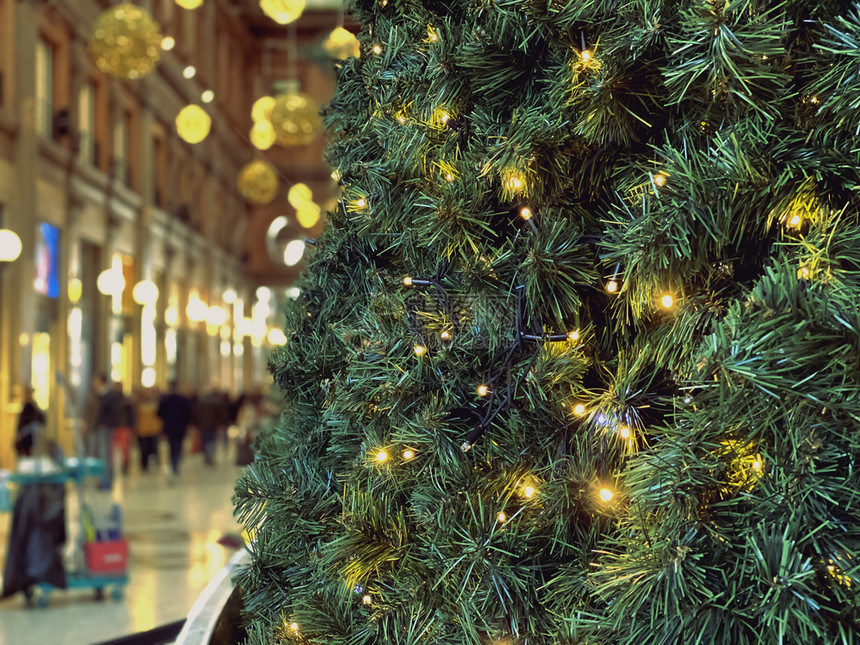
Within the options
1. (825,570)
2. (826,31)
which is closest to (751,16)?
(826,31)

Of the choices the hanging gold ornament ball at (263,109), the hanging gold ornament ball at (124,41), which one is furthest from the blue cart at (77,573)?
the hanging gold ornament ball at (263,109)

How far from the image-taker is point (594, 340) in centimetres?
158

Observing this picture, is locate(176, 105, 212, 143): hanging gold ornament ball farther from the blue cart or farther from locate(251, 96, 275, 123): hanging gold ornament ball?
the blue cart

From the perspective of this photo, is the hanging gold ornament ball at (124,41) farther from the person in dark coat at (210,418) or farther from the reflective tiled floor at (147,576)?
the person in dark coat at (210,418)

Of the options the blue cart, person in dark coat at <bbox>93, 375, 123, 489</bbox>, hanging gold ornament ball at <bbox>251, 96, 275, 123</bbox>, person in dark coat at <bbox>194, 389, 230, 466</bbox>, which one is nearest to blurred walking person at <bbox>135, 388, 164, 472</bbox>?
person in dark coat at <bbox>194, 389, 230, 466</bbox>

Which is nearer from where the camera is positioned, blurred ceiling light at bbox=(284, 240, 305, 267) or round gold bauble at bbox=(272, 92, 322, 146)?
blurred ceiling light at bbox=(284, 240, 305, 267)

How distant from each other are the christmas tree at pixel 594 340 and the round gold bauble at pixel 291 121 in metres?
13.5

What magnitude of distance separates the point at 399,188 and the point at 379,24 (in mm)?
387

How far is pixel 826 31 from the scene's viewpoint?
1.30m

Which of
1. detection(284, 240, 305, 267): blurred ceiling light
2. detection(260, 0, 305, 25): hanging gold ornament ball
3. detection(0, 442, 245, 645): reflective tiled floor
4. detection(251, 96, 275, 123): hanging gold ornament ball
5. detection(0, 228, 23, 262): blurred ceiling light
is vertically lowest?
detection(0, 442, 245, 645): reflective tiled floor

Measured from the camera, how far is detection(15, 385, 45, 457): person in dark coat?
14352 mm

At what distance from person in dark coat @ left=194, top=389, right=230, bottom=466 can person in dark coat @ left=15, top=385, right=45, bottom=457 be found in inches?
246

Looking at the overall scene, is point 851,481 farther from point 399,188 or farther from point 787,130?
point 399,188

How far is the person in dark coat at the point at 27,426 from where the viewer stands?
14.4m
